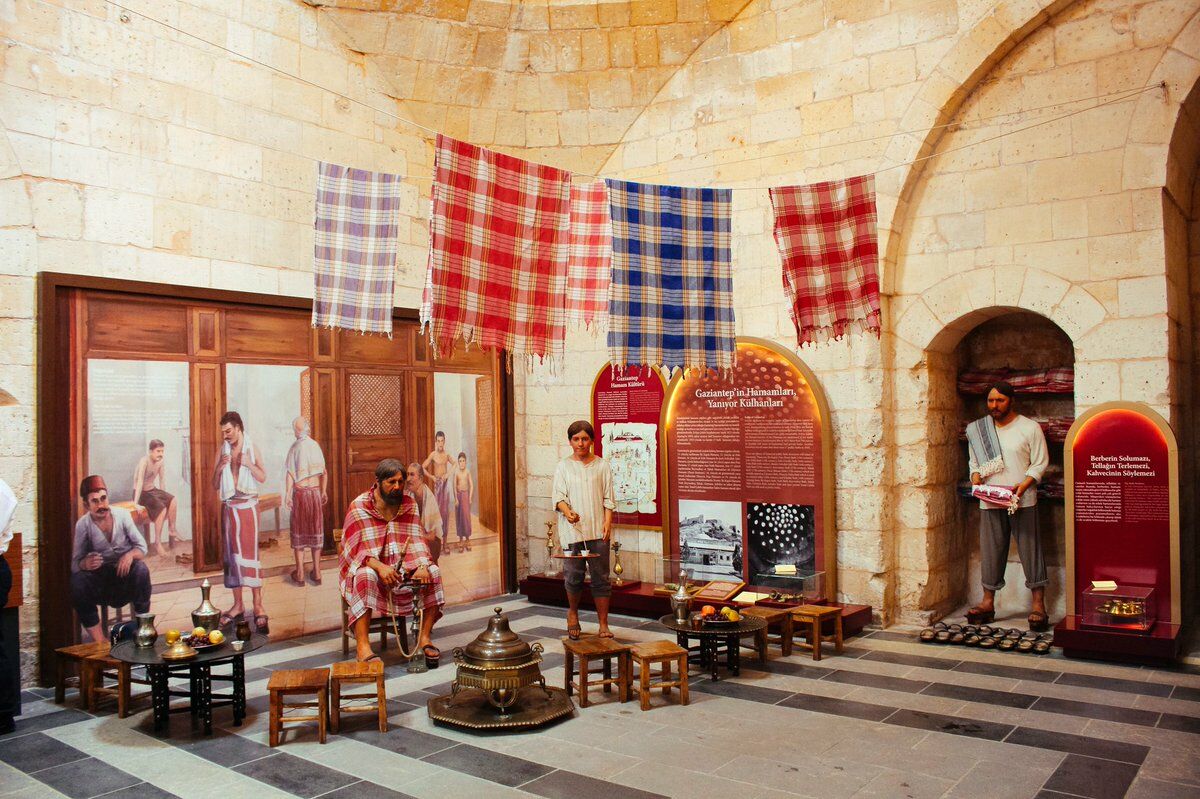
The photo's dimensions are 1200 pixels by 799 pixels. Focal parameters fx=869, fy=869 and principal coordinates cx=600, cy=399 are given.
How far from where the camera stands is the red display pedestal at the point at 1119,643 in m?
5.47

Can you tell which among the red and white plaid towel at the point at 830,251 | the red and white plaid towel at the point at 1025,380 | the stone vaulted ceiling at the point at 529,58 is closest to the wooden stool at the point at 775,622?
the red and white plaid towel at the point at 830,251

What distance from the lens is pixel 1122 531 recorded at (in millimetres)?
5879

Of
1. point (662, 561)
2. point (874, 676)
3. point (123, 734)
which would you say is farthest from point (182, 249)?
point (874, 676)

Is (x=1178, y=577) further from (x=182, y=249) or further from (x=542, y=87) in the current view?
(x=182, y=249)

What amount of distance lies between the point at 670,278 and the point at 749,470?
8.20 feet

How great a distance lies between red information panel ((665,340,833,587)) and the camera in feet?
23.4

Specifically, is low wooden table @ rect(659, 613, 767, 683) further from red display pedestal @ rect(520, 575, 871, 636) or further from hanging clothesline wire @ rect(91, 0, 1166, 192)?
hanging clothesline wire @ rect(91, 0, 1166, 192)

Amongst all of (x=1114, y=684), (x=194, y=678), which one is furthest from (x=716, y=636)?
(x=194, y=678)

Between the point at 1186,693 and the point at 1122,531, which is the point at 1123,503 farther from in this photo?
the point at 1186,693

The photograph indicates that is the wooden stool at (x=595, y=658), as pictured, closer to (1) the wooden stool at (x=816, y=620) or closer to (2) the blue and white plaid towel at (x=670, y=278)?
(1) the wooden stool at (x=816, y=620)

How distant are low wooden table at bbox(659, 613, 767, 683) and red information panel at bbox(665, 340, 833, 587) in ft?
4.12

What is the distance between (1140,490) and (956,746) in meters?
2.70

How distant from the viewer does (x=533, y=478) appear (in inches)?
347

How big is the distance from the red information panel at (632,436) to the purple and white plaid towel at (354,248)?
3228mm
